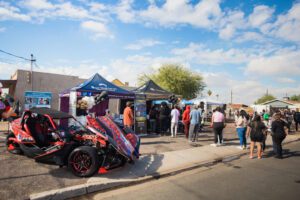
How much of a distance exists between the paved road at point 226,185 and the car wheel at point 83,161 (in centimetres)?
73

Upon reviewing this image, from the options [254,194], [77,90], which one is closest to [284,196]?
[254,194]

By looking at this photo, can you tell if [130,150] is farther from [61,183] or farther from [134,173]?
[61,183]

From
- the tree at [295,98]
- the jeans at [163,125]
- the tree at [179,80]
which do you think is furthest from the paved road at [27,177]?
the tree at [295,98]

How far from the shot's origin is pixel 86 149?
16.4 ft

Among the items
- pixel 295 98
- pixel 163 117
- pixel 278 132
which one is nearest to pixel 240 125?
pixel 278 132

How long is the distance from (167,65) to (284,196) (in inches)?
1387

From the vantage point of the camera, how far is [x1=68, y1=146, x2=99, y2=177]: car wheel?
4.98 m

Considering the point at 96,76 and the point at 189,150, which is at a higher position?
the point at 96,76

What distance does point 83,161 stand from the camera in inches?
204

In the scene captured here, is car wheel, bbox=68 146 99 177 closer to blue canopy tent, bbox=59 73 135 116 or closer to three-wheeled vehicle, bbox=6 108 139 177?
three-wheeled vehicle, bbox=6 108 139 177

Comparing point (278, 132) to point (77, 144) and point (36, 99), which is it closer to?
point (77, 144)

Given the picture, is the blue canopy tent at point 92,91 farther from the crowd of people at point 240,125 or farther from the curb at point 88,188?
the curb at point 88,188

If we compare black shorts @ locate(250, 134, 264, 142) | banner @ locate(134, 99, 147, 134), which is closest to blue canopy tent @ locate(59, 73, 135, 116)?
banner @ locate(134, 99, 147, 134)

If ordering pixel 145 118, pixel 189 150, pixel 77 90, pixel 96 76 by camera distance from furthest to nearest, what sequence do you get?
pixel 145 118 < pixel 96 76 < pixel 77 90 < pixel 189 150
